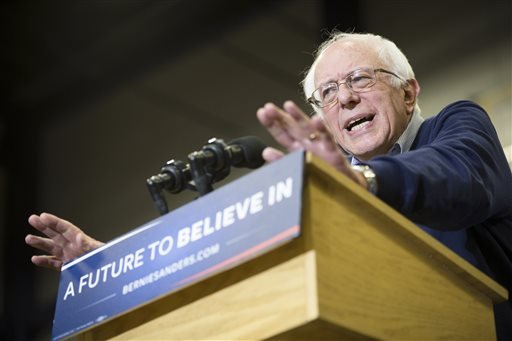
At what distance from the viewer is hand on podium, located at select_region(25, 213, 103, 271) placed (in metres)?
1.86

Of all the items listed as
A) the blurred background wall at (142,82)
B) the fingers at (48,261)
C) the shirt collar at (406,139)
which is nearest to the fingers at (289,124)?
the fingers at (48,261)

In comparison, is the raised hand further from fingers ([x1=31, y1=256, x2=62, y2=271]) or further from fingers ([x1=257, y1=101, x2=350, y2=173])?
fingers ([x1=31, y1=256, x2=62, y2=271])

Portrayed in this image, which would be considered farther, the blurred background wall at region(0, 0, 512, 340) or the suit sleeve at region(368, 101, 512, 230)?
the blurred background wall at region(0, 0, 512, 340)

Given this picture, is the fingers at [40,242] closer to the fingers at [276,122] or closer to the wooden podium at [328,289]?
the wooden podium at [328,289]

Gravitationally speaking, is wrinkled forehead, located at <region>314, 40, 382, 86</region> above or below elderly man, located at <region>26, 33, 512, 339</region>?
above

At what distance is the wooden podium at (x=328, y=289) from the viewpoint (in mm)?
1244

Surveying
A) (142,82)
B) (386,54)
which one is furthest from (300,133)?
(142,82)

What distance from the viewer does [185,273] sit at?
134 centimetres

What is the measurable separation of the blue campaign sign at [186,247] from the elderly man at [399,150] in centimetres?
11

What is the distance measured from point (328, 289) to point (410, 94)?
4.59ft

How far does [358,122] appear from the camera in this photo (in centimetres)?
240

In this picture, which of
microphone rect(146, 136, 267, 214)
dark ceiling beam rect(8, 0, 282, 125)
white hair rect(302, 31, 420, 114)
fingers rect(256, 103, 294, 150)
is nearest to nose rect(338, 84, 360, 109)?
white hair rect(302, 31, 420, 114)

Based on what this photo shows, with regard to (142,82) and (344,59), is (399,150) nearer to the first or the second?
(344,59)

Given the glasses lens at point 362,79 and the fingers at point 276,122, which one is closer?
the fingers at point 276,122
